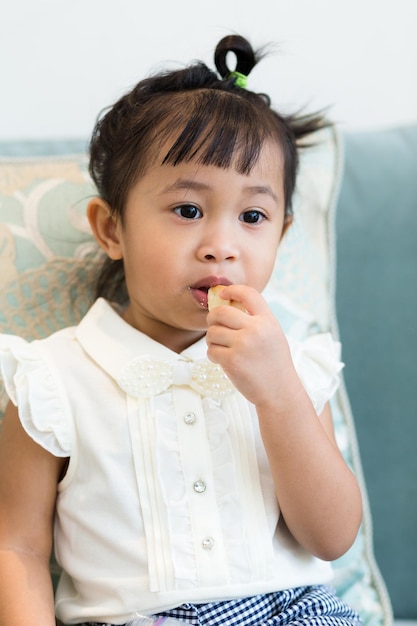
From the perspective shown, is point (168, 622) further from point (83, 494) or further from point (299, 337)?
point (299, 337)

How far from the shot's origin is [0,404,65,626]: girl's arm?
0.98m

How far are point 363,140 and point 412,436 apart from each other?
501 mm

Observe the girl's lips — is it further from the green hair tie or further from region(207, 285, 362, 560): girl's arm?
the green hair tie

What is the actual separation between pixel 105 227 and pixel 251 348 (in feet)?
1.03

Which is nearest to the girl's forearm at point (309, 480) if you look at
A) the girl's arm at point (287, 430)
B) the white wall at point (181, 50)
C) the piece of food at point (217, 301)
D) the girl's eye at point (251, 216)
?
the girl's arm at point (287, 430)

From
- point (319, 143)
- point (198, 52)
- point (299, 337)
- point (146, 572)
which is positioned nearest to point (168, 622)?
point (146, 572)

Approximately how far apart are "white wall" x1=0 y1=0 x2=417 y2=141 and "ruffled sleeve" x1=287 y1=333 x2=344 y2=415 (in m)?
0.53

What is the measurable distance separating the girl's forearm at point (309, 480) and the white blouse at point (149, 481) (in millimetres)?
36

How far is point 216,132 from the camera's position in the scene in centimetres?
101

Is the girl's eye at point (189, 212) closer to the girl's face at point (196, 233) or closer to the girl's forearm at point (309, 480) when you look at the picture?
the girl's face at point (196, 233)

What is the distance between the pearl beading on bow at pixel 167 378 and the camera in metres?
1.02

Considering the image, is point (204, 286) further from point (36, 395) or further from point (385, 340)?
point (385, 340)

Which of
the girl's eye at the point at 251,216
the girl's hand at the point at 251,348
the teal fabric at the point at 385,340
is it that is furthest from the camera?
the teal fabric at the point at 385,340

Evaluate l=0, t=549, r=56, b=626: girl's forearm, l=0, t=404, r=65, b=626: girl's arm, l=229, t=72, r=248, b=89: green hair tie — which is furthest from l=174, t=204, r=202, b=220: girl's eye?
l=0, t=549, r=56, b=626: girl's forearm
